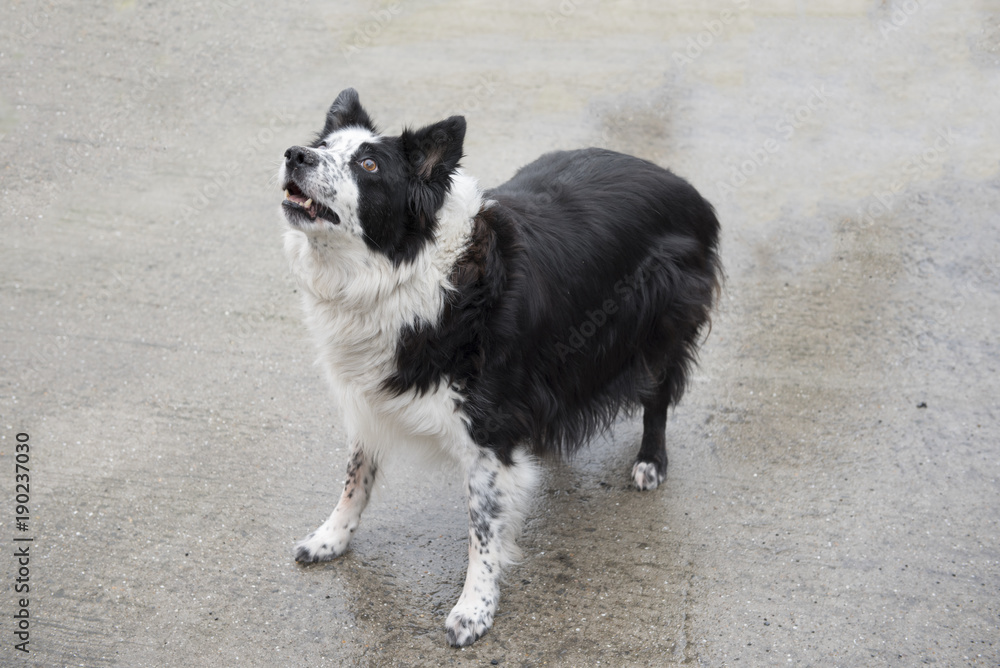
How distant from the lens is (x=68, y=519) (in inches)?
150

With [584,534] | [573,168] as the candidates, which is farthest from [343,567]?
[573,168]

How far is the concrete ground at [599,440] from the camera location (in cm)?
351

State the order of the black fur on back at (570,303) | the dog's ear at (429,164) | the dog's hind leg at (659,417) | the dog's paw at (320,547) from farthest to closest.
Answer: the dog's hind leg at (659,417) → the dog's paw at (320,547) → the black fur on back at (570,303) → the dog's ear at (429,164)

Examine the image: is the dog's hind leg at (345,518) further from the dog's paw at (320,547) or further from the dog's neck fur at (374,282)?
the dog's neck fur at (374,282)

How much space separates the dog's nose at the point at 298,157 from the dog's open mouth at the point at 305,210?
0.25ft

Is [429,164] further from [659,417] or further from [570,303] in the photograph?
[659,417]

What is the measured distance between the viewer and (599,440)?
178 inches

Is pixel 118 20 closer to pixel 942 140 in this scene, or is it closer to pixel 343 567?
pixel 343 567

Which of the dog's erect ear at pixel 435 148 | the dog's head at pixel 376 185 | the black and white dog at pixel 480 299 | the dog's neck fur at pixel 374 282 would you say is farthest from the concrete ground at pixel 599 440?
the dog's erect ear at pixel 435 148

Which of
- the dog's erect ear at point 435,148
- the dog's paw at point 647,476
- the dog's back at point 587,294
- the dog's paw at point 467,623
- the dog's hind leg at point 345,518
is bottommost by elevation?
the dog's paw at point 647,476

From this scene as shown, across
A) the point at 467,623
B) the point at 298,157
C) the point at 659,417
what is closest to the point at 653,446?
the point at 659,417

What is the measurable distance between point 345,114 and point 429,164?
444 mm

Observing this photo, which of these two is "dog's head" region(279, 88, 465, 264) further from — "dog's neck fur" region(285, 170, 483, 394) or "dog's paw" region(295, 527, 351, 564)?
"dog's paw" region(295, 527, 351, 564)

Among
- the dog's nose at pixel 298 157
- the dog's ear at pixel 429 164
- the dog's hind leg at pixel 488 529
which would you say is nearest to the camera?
the dog's nose at pixel 298 157
